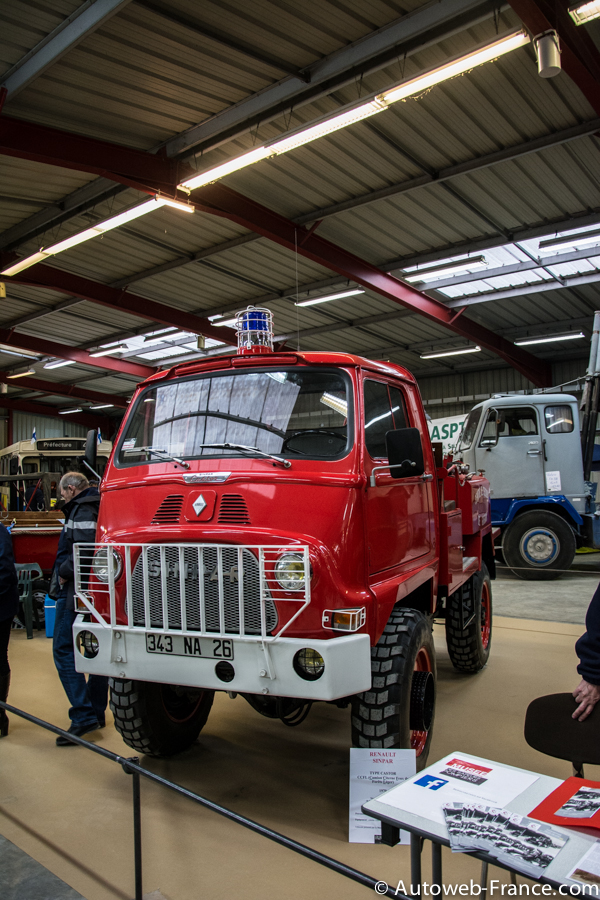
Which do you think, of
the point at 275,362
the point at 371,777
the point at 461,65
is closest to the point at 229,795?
the point at 371,777

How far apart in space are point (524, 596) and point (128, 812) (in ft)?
23.4

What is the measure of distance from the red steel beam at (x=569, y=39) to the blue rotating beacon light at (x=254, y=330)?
373 cm

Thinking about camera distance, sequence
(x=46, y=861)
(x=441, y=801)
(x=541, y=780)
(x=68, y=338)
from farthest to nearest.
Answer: (x=68, y=338), (x=46, y=861), (x=541, y=780), (x=441, y=801)

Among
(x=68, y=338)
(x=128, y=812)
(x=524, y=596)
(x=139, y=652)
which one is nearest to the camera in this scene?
(x=139, y=652)

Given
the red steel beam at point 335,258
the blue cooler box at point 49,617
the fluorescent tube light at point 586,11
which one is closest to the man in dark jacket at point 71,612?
the blue cooler box at point 49,617

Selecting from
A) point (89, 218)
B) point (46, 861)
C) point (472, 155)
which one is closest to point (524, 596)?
point (472, 155)

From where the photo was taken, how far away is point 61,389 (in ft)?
76.3

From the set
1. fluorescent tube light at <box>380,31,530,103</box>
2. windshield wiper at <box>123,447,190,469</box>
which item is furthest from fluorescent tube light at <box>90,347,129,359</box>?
windshield wiper at <box>123,447,190,469</box>

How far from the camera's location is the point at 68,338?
18.0 metres

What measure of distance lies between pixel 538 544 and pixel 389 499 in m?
7.98

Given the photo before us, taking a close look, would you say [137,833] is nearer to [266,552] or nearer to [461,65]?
[266,552]

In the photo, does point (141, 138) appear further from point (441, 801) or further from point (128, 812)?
point (441, 801)

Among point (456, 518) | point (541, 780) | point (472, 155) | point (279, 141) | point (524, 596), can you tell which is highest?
point (472, 155)

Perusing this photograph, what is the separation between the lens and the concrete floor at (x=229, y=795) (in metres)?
2.74
